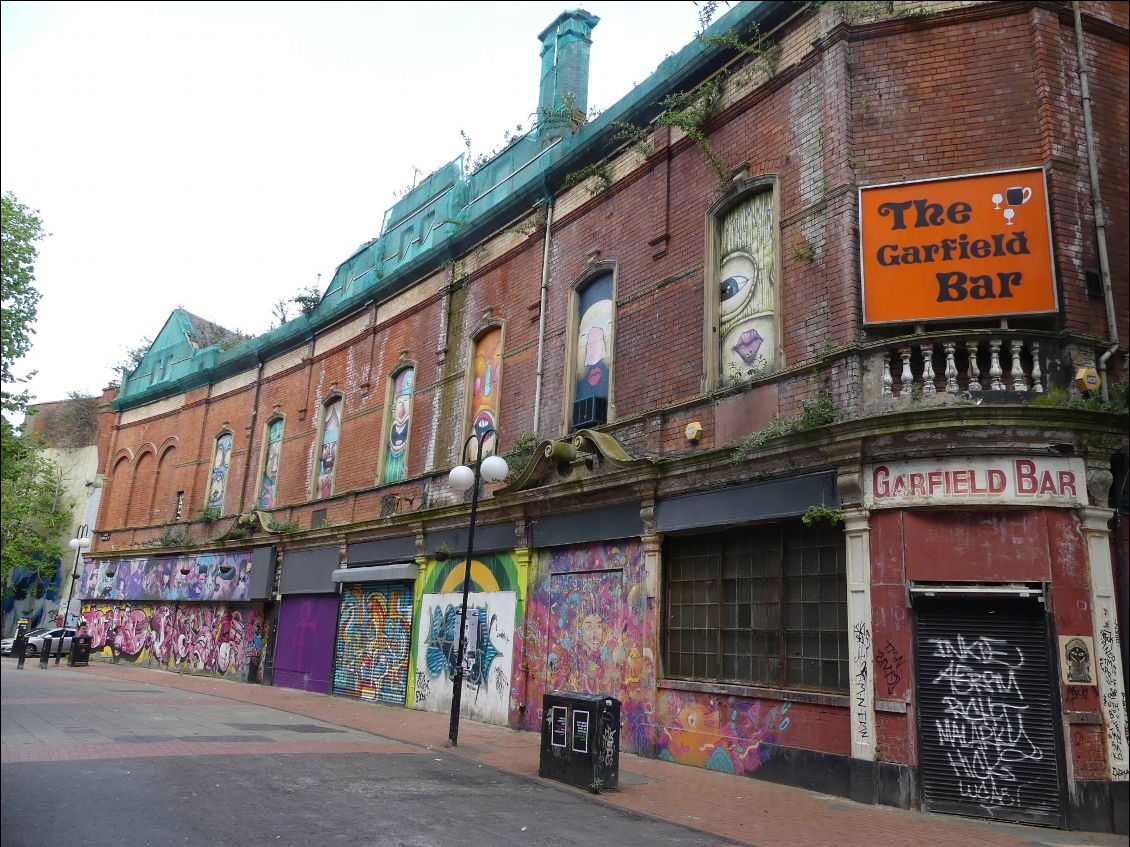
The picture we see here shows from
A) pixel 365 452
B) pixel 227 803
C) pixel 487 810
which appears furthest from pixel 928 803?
pixel 365 452

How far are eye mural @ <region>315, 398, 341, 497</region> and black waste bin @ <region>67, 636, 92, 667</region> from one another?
9982mm

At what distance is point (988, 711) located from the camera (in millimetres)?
8664

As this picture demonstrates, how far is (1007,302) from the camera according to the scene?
9.70m

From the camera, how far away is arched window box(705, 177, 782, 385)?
11.7 meters

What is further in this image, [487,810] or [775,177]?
[775,177]

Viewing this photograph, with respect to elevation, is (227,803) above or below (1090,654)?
below

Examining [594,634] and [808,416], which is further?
[594,634]

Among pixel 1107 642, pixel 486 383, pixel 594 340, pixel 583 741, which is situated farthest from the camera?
pixel 486 383

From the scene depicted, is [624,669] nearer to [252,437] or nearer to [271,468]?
[271,468]

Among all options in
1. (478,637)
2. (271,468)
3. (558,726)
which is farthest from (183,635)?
(558,726)

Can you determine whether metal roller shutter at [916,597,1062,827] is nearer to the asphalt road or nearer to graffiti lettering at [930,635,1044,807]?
graffiti lettering at [930,635,1044,807]

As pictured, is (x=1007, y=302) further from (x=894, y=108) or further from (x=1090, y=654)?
(x=1090, y=654)

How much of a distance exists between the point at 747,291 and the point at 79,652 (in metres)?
24.1

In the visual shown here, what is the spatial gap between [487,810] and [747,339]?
282 inches
